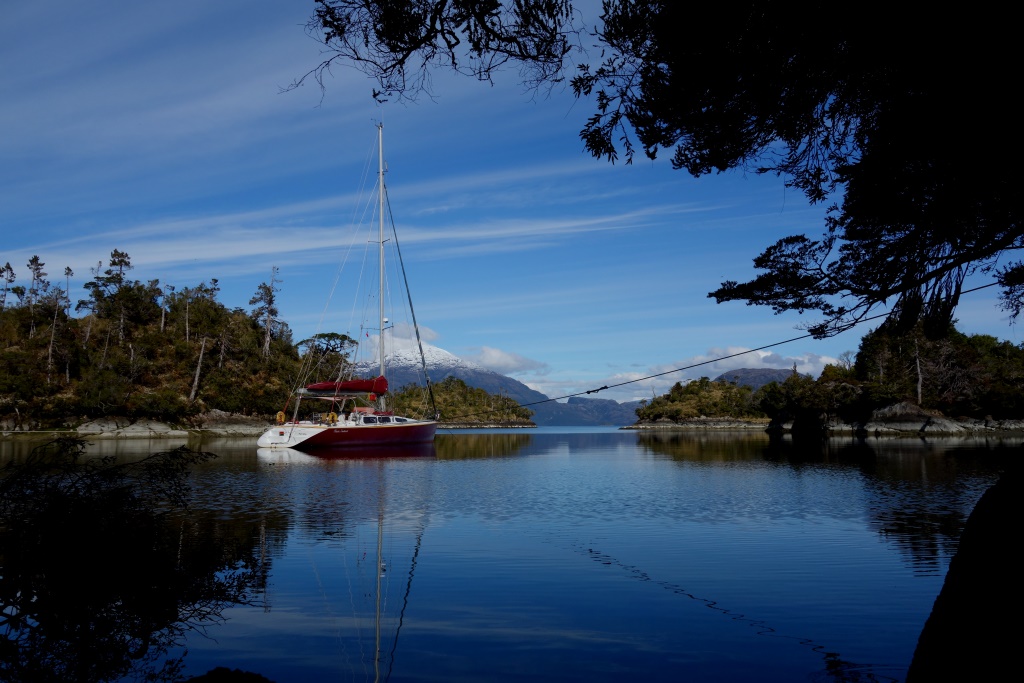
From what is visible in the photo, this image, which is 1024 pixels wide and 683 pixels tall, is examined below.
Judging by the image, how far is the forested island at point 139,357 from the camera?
78.5 m

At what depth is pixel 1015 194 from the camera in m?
7.14

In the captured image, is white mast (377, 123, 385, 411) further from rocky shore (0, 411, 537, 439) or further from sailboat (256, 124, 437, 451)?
rocky shore (0, 411, 537, 439)

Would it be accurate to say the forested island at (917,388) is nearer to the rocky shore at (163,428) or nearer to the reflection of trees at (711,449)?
the reflection of trees at (711,449)

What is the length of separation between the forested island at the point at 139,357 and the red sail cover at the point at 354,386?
40.9 metres

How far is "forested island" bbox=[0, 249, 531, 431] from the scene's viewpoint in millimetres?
78500

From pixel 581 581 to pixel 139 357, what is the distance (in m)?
98.8

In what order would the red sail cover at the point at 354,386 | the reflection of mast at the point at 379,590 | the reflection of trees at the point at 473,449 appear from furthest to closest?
1. the reflection of trees at the point at 473,449
2. the red sail cover at the point at 354,386
3. the reflection of mast at the point at 379,590

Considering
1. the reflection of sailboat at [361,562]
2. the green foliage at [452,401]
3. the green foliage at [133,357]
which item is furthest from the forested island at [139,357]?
the reflection of sailboat at [361,562]

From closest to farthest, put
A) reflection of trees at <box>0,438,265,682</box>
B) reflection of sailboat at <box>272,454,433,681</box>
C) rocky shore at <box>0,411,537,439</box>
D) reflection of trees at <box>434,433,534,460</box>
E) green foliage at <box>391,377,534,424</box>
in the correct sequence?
reflection of trees at <box>0,438,265,682</box>
reflection of sailboat at <box>272,454,433,681</box>
reflection of trees at <box>434,433,534,460</box>
rocky shore at <box>0,411,537,439</box>
green foliage at <box>391,377,534,424</box>

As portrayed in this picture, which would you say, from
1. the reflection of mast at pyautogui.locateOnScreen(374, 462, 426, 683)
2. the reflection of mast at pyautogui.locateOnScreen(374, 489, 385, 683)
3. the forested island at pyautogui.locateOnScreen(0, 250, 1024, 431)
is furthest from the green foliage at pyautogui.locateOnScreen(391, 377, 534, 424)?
the reflection of mast at pyautogui.locateOnScreen(374, 462, 426, 683)

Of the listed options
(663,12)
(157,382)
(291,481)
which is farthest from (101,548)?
(157,382)

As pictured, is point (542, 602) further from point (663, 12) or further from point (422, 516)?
point (422, 516)

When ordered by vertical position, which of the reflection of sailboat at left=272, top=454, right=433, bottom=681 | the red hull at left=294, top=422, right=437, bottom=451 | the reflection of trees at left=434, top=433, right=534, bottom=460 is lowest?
the reflection of trees at left=434, top=433, right=534, bottom=460

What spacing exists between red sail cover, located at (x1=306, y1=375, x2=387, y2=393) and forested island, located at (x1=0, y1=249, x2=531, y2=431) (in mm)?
40924
